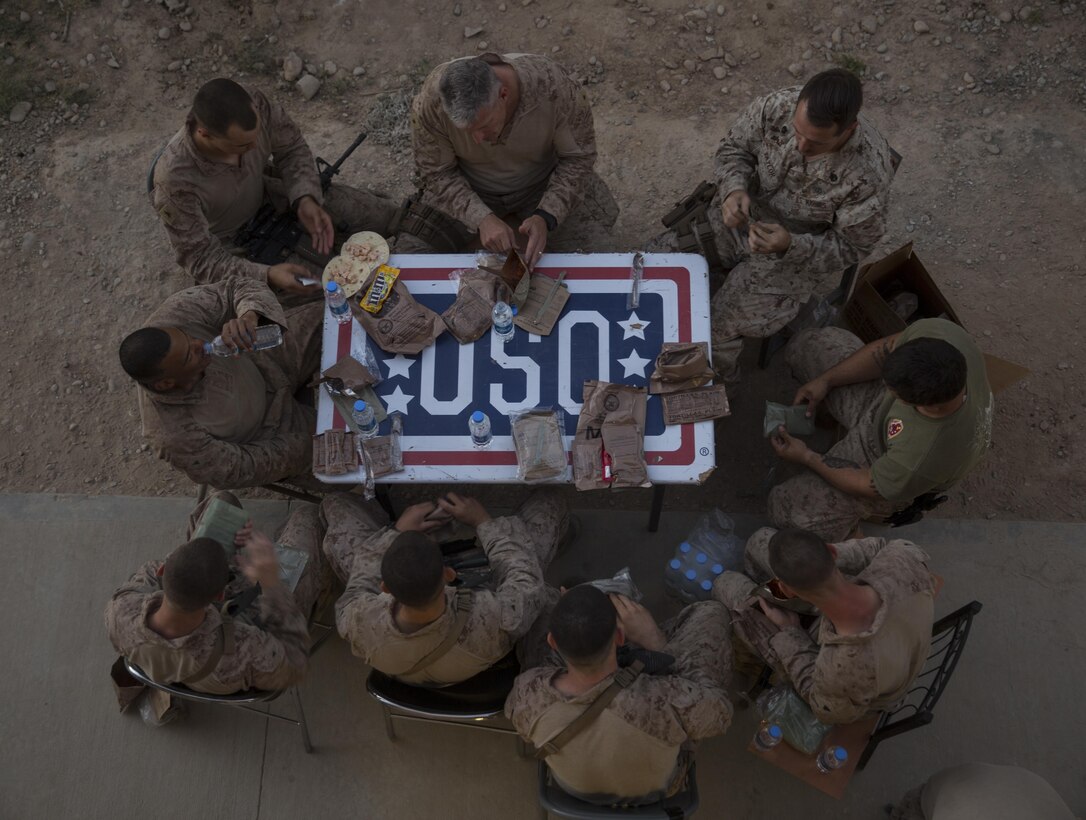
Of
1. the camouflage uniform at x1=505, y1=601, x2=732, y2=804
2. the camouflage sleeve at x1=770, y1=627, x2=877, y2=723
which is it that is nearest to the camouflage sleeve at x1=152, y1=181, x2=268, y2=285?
the camouflage uniform at x1=505, y1=601, x2=732, y2=804

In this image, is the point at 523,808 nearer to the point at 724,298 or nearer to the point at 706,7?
the point at 724,298

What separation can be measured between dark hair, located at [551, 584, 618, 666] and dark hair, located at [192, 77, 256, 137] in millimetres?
2791

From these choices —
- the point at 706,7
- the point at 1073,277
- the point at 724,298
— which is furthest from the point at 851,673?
the point at 706,7

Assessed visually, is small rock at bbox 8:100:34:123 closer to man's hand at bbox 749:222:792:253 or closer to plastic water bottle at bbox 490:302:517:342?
plastic water bottle at bbox 490:302:517:342

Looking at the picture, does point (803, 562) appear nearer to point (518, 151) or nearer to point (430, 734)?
point (430, 734)

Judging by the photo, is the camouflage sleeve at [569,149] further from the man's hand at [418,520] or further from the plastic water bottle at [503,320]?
the man's hand at [418,520]

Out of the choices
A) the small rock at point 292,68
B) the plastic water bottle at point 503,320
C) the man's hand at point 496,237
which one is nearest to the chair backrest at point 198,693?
the plastic water bottle at point 503,320

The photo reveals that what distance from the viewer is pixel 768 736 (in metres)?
3.17

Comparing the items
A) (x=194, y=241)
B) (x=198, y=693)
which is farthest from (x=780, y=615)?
(x=194, y=241)

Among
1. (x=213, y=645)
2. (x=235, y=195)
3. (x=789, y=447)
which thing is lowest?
(x=213, y=645)

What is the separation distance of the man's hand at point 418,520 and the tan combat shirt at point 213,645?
622mm

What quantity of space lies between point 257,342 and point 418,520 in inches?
45.7

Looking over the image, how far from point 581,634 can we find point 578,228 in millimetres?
2733

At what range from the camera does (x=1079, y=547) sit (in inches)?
163
